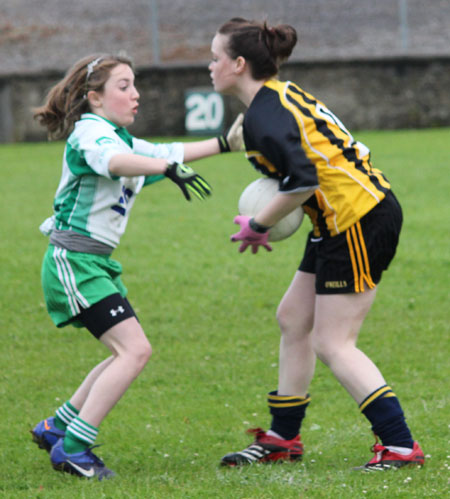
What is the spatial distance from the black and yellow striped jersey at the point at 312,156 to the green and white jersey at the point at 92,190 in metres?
0.69

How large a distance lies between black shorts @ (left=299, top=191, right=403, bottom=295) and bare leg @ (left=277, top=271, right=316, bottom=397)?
27 cm

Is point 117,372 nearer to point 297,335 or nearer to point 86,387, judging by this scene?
point 86,387

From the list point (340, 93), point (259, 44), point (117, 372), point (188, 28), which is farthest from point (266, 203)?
point (188, 28)

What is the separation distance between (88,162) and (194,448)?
1.69 meters

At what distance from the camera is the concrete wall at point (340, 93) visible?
22359 millimetres

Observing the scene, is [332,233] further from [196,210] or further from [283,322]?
[196,210]

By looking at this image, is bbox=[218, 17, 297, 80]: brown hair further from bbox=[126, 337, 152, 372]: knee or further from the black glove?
bbox=[126, 337, 152, 372]: knee

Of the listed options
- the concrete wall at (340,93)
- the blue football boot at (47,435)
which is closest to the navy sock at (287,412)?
the blue football boot at (47,435)

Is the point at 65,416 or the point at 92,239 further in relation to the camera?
the point at 65,416

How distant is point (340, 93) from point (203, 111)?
133 inches

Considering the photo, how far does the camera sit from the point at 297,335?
4555mm

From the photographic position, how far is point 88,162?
4.18m

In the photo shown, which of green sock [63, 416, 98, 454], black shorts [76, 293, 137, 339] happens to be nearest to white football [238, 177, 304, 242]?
black shorts [76, 293, 137, 339]

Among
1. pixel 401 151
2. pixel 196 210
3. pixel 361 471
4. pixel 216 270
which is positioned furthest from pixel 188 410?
pixel 401 151
